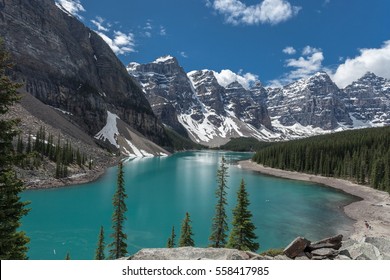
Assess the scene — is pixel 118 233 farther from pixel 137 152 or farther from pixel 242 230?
pixel 137 152

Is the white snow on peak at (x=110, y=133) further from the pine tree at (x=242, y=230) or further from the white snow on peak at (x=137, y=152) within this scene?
the pine tree at (x=242, y=230)

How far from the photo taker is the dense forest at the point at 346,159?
76.2 m

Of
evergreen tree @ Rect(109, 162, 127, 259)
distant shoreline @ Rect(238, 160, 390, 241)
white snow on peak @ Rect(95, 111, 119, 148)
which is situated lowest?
distant shoreline @ Rect(238, 160, 390, 241)

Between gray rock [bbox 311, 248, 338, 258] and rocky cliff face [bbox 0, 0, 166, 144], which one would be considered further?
rocky cliff face [bbox 0, 0, 166, 144]

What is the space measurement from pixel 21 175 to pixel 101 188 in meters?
16.8

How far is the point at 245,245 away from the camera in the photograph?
79.5ft

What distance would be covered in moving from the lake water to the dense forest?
15.3 metres

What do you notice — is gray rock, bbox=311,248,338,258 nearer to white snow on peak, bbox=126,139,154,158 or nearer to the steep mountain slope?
the steep mountain slope

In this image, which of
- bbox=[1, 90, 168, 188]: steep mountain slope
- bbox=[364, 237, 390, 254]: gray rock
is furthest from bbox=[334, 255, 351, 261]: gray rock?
bbox=[1, 90, 168, 188]: steep mountain slope

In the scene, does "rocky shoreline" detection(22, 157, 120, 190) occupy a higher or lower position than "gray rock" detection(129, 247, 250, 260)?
lower

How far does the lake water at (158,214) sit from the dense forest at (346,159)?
15.3 metres

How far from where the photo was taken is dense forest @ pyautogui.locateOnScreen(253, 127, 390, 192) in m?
76.2
